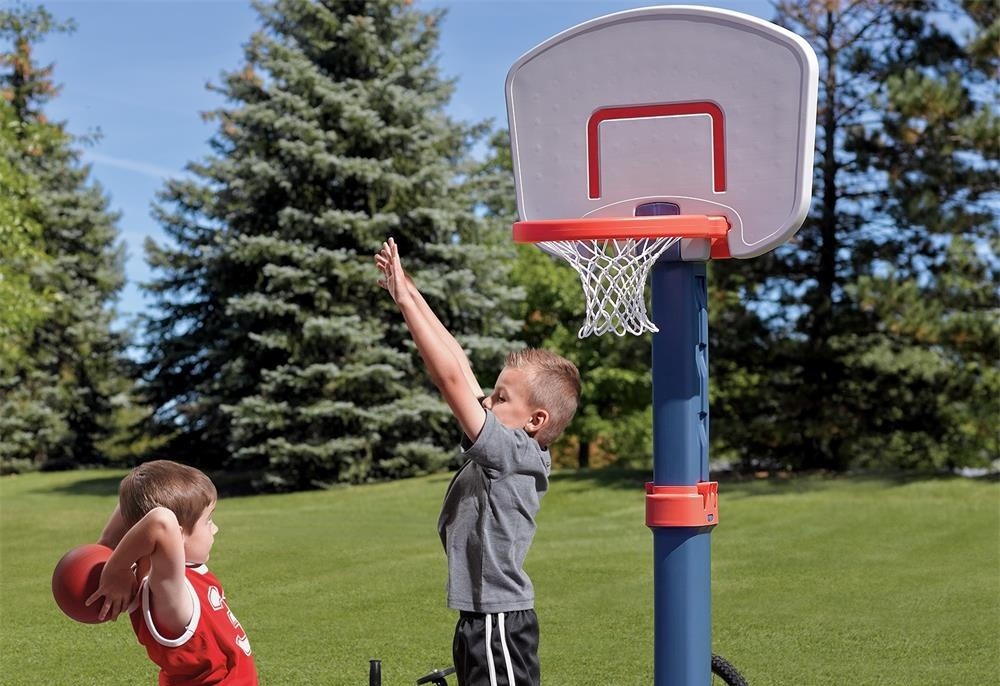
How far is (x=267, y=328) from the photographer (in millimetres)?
20781

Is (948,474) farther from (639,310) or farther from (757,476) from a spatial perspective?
(639,310)

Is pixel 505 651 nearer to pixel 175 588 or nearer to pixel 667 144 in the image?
pixel 175 588

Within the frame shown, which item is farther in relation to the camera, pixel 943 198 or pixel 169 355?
pixel 169 355

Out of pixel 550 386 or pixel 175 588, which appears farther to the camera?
pixel 550 386

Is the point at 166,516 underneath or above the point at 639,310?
underneath

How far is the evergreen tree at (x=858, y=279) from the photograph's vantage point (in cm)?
1747

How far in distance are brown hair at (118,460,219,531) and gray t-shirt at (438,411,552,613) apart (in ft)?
2.63

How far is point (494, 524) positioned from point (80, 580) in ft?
3.97

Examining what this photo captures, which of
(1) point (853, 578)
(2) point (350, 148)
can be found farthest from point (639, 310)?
(2) point (350, 148)

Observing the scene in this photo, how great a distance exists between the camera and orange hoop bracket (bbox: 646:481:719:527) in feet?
14.5

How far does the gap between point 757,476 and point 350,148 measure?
8.54 m

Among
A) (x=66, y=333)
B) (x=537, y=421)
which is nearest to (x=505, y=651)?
(x=537, y=421)

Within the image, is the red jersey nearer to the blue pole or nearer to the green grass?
the blue pole

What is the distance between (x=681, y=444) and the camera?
449 centimetres
